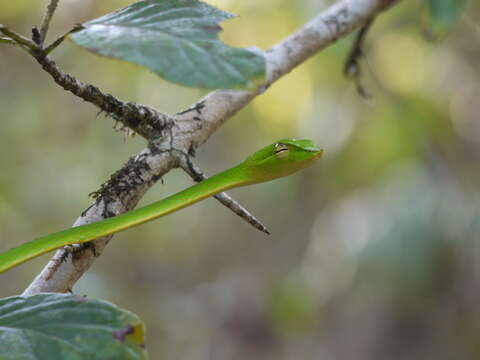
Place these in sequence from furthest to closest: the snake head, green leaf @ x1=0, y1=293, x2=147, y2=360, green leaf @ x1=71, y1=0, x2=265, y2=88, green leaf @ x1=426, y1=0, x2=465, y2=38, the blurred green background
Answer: the blurred green background < green leaf @ x1=426, y1=0, x2=465, y2=38 < the snake head < green leaf @ x1=0, y1=293, x2=147, y2=360 < green leaf @ x1=71, y1=0, x2=265, y2=88

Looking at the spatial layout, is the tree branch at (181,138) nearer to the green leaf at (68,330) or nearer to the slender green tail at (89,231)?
the slender green tail at (89,231)

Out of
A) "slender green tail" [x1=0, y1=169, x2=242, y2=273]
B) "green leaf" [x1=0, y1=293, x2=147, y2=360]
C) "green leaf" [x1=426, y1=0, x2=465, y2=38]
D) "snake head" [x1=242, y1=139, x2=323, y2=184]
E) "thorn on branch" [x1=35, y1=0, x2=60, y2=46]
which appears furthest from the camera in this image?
"green leaf" [x1=426, y1=0, x2=465, y2=38]

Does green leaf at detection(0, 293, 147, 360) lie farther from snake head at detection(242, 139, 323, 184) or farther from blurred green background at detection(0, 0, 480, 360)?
blurred green background at detection(0, 0, 480, 360)

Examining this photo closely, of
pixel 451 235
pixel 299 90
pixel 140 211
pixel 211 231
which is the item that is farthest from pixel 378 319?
pixel 140 211

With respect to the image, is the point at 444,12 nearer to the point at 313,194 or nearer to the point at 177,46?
the point at 177,46

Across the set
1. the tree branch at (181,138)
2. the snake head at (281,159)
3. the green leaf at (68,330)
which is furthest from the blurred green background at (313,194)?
the green leaf at (68,330)

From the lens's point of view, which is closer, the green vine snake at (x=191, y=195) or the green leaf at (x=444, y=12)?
the green vine snake at (x=191, y=195)

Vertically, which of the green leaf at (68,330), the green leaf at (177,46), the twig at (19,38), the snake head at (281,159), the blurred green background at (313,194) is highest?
the twig at (19,38)

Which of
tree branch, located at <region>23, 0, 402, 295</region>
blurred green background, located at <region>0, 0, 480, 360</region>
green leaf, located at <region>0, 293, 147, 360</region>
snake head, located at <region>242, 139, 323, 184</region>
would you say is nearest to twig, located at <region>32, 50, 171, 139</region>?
tree branch, located at <region>23, 0, 402, 295</region>
